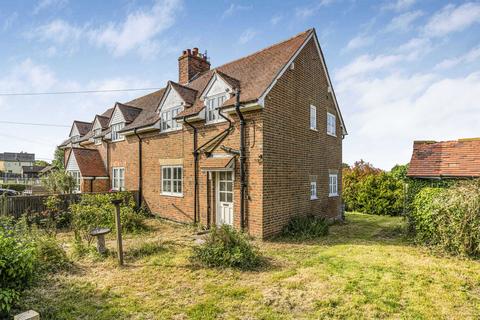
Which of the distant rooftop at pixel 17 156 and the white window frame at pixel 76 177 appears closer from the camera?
the white window frame at pixel 76 177

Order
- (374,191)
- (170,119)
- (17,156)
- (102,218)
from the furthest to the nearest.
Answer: (17,156) → (374,191) → (170,119) → (102,218)

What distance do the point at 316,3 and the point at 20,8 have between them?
10118 millimetres

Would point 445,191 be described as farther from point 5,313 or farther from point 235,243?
point 5,313

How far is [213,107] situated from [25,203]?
35.0ft

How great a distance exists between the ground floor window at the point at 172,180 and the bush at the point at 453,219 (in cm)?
1037

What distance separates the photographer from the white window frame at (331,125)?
14877 mm

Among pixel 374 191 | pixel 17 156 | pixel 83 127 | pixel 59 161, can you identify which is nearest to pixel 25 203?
pixel 83 127

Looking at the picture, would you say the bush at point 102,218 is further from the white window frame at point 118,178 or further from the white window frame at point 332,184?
the white window frame at point 332,184

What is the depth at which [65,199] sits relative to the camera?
46.7 feet

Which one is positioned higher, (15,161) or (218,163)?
(15,161)

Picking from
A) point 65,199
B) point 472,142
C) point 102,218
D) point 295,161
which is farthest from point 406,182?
point 65,199

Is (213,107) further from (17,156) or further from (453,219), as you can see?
(17,156)

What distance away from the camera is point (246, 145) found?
10406mm

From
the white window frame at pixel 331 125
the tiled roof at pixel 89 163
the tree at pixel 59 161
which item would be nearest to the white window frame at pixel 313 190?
the white window frame at pixel 331 125
